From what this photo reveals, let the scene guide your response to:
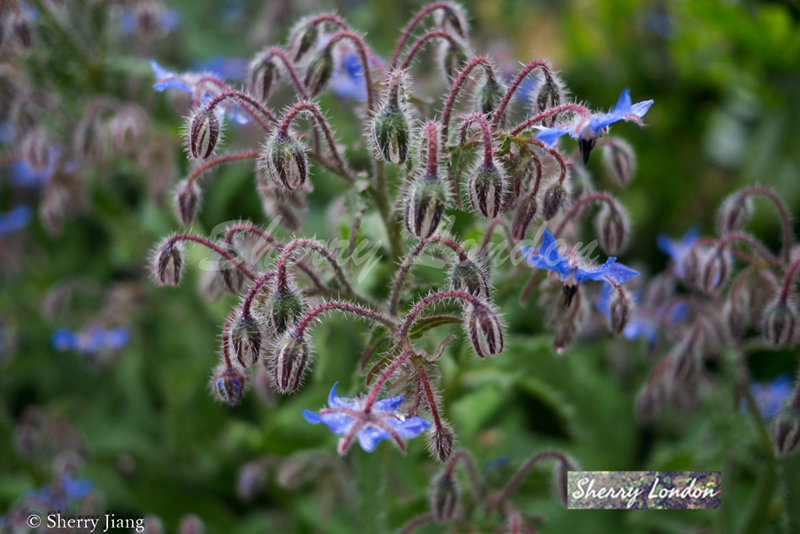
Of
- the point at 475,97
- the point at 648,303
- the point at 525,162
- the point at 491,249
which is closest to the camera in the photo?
the point at 525,162

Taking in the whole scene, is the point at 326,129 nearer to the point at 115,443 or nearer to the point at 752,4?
the point at 115,443

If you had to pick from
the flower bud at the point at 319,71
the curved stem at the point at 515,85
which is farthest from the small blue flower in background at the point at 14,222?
the curved stem at the point at 515,85

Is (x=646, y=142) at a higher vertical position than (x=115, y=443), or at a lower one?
higher

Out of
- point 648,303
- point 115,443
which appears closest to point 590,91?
Result: point 648,303

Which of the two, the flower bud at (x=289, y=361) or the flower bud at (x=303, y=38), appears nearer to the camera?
the flower bud at (x=289, y=361)

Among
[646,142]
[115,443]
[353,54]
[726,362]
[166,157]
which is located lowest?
[726,362]

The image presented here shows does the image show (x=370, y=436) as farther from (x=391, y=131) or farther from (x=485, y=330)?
(x=391, y=131)

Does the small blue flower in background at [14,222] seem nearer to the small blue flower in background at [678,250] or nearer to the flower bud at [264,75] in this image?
the flower bud at [264,75]
